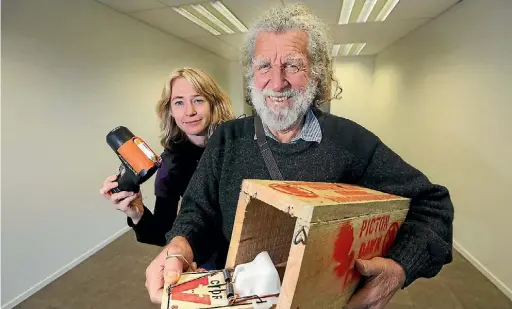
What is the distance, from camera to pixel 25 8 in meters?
2.03

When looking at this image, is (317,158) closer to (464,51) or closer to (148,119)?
(464,51)

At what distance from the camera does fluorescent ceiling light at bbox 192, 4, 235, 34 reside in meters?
3.05

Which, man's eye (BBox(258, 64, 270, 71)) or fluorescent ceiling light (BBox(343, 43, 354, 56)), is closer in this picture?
man's eye (BBox(258, 64, 270, 71))

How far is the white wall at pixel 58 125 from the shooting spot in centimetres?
203

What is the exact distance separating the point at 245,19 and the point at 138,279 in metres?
2.87

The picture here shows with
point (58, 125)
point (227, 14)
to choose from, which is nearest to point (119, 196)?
point (58, 125)

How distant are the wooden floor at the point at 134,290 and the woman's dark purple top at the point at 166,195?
4.38 feet

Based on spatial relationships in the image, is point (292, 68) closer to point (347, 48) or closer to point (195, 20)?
point (195, 20)

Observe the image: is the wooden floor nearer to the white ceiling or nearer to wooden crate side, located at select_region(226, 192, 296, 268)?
wooden crate side, located at select_region(226, 192, 296, 268)

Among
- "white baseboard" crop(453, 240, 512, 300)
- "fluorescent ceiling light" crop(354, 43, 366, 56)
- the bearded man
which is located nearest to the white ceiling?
"fluorescent ceiling light" crop(354, 43, 366, 56)

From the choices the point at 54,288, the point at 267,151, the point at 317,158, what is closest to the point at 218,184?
the point at 267,151

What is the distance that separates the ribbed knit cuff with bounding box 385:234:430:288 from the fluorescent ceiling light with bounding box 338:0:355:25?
2.88 metres

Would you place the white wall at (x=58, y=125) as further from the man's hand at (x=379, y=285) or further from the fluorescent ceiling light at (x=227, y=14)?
the man's hand at (x=379, y=285)

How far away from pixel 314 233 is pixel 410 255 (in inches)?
13.6
